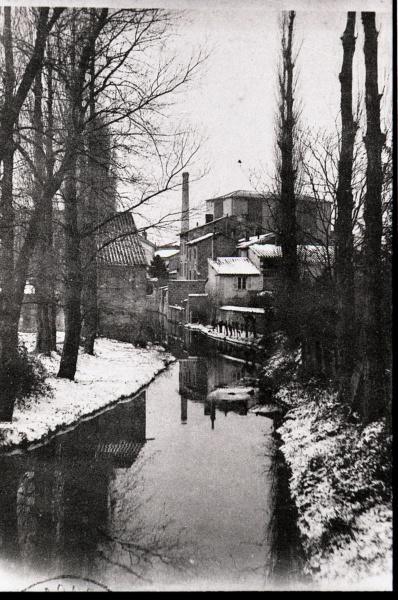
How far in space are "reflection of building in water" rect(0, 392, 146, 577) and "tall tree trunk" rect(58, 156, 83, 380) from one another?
8.00ft

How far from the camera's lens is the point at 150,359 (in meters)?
11.3

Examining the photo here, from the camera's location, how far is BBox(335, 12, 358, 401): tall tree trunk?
6371 millimetres

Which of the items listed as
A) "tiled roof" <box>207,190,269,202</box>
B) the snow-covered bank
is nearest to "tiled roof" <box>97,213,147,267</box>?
the snow-covered bank

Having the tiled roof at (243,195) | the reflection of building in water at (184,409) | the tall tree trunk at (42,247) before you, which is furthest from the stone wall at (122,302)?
the tiled roof at (243,195)

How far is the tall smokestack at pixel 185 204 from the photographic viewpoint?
7887 mm

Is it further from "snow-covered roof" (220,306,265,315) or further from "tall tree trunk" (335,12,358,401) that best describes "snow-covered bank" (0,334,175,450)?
"tall tree trunk" (335,12,358,401)

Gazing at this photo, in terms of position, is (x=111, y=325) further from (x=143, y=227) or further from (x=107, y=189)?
(x=107, y=189)

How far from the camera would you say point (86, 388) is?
32.9 ft

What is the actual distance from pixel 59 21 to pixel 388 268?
4443 millimetres

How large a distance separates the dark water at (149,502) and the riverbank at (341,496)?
418mm

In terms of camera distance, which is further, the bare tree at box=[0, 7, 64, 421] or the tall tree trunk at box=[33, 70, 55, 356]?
the bare tree at box=[0, 7, 64, 421]

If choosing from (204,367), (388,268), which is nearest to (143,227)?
(204,367)

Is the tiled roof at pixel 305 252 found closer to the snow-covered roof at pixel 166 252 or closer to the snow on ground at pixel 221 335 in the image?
the snow on ground at pixel 221 335

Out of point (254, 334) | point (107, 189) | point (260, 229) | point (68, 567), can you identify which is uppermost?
point (107, 189)
